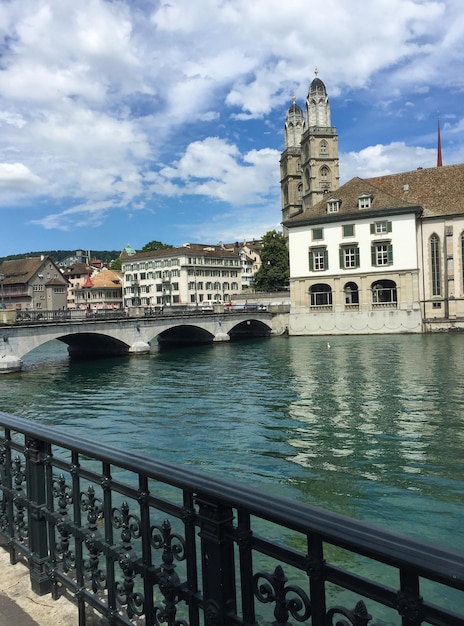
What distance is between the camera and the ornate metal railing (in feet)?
5.88

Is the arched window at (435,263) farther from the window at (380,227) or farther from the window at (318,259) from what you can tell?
the window at (318,259)

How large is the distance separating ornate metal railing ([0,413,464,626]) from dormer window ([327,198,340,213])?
52.7 m

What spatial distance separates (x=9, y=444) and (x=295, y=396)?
15.8 metres

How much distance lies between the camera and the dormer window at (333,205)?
54156 mm

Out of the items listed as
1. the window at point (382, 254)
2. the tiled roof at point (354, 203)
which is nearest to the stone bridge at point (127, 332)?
the tiled roof at point (354, 203)

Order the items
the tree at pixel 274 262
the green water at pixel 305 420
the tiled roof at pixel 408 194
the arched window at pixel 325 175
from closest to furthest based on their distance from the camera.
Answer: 1. the green water at pixel 305 420
2. the tiled roof at pixel 408 194
3. the tree at pixel 274 262
4. the arched window at pixel 325 175

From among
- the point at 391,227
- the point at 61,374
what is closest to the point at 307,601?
the point at 61,374

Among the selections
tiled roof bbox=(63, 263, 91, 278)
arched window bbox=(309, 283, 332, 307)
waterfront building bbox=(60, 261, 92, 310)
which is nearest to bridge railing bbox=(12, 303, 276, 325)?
arched window bbox=(309, 283, 332, 307)

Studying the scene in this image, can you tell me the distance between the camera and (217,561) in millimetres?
2398

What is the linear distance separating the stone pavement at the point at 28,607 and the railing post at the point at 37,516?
10 cm

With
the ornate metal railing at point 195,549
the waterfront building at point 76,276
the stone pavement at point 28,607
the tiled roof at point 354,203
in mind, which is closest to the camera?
the ornate metal railing at point 195,549

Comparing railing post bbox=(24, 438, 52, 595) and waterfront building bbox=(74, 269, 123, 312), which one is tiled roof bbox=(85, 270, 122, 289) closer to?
waterfront building bbox=(74, 269, 123, 312)

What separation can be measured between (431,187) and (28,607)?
191 feet

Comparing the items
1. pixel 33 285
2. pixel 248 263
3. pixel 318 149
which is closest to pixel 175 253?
pixel 33 285
